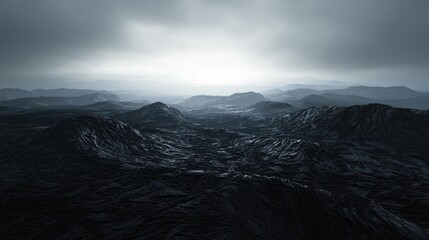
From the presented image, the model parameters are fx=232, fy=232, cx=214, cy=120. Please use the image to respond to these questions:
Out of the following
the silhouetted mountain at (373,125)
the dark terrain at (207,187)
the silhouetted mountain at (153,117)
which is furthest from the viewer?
the silhouetted mountain at (153,117)

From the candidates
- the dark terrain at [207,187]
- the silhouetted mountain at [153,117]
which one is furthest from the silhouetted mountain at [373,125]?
the silhouetted mountain at [153,117]

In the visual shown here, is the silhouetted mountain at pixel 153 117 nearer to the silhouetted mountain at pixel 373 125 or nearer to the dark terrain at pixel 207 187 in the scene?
the dark terrain at pixel 207 187

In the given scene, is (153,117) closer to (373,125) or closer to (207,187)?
(373,125)

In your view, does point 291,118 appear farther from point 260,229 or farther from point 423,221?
point 260,229

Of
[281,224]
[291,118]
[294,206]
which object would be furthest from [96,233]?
[291,118]

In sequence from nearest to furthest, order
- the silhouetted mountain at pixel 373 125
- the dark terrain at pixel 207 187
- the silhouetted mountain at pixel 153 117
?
1. the dark terrain at pixel 207 187
2. the silhouetted mountain at pixel 373 125
3. the silhouetted mountain at pixel 153 117

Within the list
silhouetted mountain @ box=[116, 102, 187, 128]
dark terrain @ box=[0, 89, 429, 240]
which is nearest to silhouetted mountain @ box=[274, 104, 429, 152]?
dark terrain @ box=[0, 89, 429, 240]

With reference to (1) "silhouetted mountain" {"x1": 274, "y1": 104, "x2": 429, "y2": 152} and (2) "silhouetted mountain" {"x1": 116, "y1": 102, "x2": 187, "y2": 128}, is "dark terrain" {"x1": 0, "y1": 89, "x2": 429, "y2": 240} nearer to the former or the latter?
(1) "silhouetted mountain" {"x1": 274, "y1": 104, "x2": 429, "y2": 152}

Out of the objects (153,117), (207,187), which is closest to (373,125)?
(207,187)
